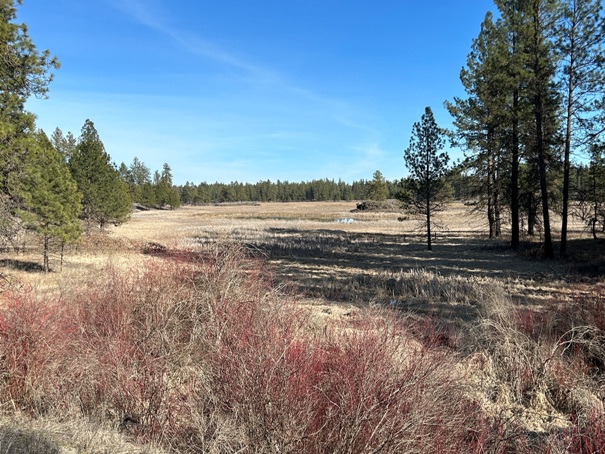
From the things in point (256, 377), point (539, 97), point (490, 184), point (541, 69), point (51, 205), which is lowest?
point (256, 377)

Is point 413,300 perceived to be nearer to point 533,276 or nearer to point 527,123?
point 533,276

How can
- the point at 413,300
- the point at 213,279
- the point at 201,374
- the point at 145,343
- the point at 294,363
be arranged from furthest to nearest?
1. the point at 413,300
2. the point at 213,279
3. the point at 145,343
4. the point at 201,374
5. the point at 294,363

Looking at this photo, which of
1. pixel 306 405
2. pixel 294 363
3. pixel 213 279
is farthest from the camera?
pixel 213 279

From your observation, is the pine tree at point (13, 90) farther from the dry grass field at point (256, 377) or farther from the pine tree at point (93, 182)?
the pine tree at point (93, 182)

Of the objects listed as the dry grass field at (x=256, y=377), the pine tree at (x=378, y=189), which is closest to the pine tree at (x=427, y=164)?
the dry grass field at (x=256, y=377)

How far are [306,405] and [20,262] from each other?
18298 mm

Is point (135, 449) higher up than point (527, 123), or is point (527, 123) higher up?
point (527, 123)

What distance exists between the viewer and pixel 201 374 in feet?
13.4

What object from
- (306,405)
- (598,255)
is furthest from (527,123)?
(306,405)

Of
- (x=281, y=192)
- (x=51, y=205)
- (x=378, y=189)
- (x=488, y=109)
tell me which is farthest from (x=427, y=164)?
(x=281, y=192)

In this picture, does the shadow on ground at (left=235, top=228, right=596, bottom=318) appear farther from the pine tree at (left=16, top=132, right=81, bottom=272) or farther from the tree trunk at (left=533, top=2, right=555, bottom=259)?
the pine tree at (left=16, top=132, right=81, bottom=272)

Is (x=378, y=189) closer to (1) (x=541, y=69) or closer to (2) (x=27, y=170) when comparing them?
(1) (x=541, y=69)

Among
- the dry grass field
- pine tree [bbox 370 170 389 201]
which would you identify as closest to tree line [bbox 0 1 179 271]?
the dry grass field

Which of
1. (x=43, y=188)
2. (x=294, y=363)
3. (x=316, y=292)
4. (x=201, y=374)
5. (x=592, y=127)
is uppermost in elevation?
(x=592, y=127)
